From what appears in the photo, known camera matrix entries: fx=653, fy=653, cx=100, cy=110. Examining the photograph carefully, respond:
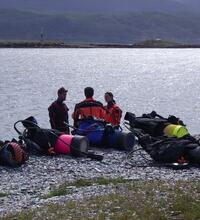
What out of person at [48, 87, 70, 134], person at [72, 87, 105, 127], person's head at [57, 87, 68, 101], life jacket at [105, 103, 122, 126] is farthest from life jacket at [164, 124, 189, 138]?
person's head at [57, 87, 68, 101]

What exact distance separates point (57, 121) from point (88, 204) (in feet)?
31.6

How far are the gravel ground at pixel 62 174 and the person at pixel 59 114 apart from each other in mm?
2080

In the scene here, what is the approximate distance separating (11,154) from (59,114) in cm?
375

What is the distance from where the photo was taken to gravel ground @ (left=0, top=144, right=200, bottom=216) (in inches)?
525

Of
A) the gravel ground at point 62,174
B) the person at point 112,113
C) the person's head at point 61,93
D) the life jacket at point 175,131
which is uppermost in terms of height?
the person's head at point 61,93

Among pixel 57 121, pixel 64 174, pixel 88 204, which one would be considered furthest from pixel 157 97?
pixel 88 204

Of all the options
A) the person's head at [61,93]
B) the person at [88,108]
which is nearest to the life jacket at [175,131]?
the person at [88,108]

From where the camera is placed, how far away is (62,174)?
54.4 ft

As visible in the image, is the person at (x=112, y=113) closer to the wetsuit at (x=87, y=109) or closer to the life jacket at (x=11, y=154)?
the wetsuit at (x=87, y=109)

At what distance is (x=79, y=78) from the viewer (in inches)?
3514

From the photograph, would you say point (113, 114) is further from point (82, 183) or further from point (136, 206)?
point (136, 206)

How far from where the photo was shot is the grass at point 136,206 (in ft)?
35.0

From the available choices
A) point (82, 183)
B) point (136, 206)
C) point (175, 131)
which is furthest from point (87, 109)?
point (136, 206)

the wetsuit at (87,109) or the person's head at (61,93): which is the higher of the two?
the person's head at (61,93)
